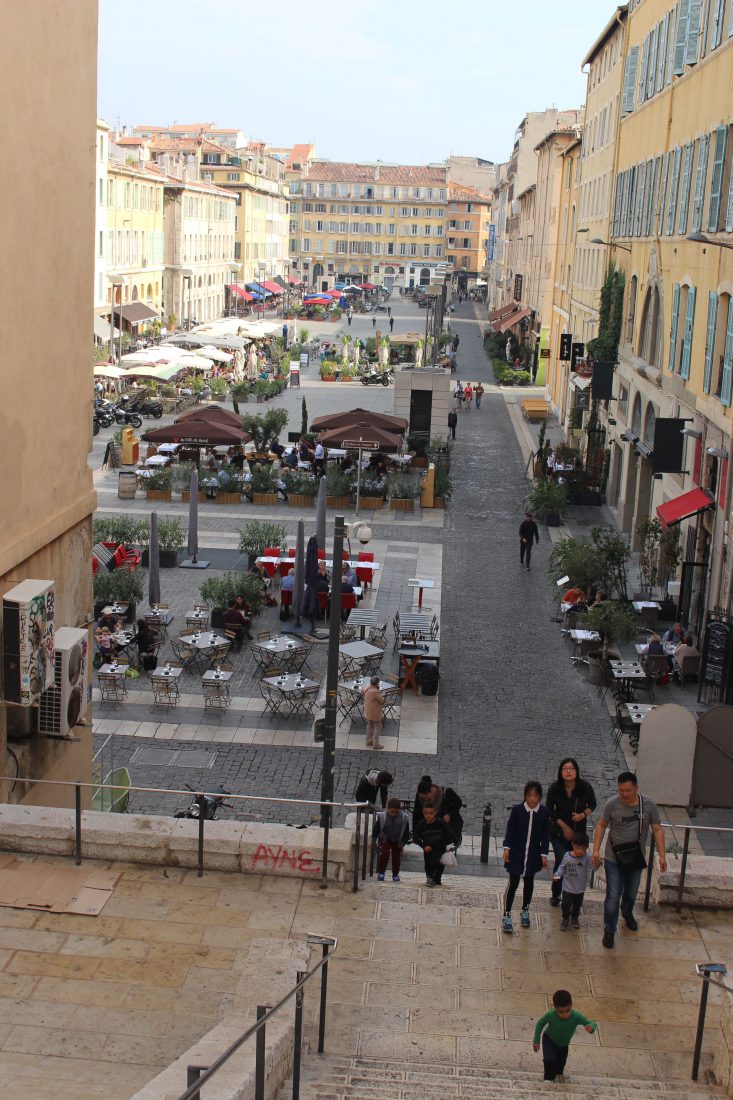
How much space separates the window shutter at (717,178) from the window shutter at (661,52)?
7617 millimetres

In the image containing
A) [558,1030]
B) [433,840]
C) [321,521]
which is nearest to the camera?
[558,1030]

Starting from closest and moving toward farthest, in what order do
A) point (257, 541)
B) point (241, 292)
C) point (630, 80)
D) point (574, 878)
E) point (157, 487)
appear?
point (574, 878), point (257, 541), point (157, 487), point (630, 80), point (241, 292)

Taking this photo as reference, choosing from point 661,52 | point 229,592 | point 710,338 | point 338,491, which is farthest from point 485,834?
point 661,52

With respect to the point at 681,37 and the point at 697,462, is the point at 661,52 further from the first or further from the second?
the point at 697,462

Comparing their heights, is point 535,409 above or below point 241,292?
below

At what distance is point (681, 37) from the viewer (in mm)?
24594

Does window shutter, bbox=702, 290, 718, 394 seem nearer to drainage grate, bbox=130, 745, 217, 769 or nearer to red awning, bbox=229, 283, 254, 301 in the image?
drainage grate, bbox=130, 745, 217, 769


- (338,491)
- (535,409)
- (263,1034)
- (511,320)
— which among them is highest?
(511,320)

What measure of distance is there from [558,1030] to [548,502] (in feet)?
77.5

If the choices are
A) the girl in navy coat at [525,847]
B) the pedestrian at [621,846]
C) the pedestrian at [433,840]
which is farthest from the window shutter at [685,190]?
the girl in navy coat at [525,847]

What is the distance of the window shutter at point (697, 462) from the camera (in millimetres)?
21094

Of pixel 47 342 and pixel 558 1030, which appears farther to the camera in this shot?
pixel 47 342

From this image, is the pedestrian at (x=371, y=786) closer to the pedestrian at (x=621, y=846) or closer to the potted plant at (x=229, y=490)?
the pedestrian at (x=621, y=846)

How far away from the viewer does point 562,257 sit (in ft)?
180
